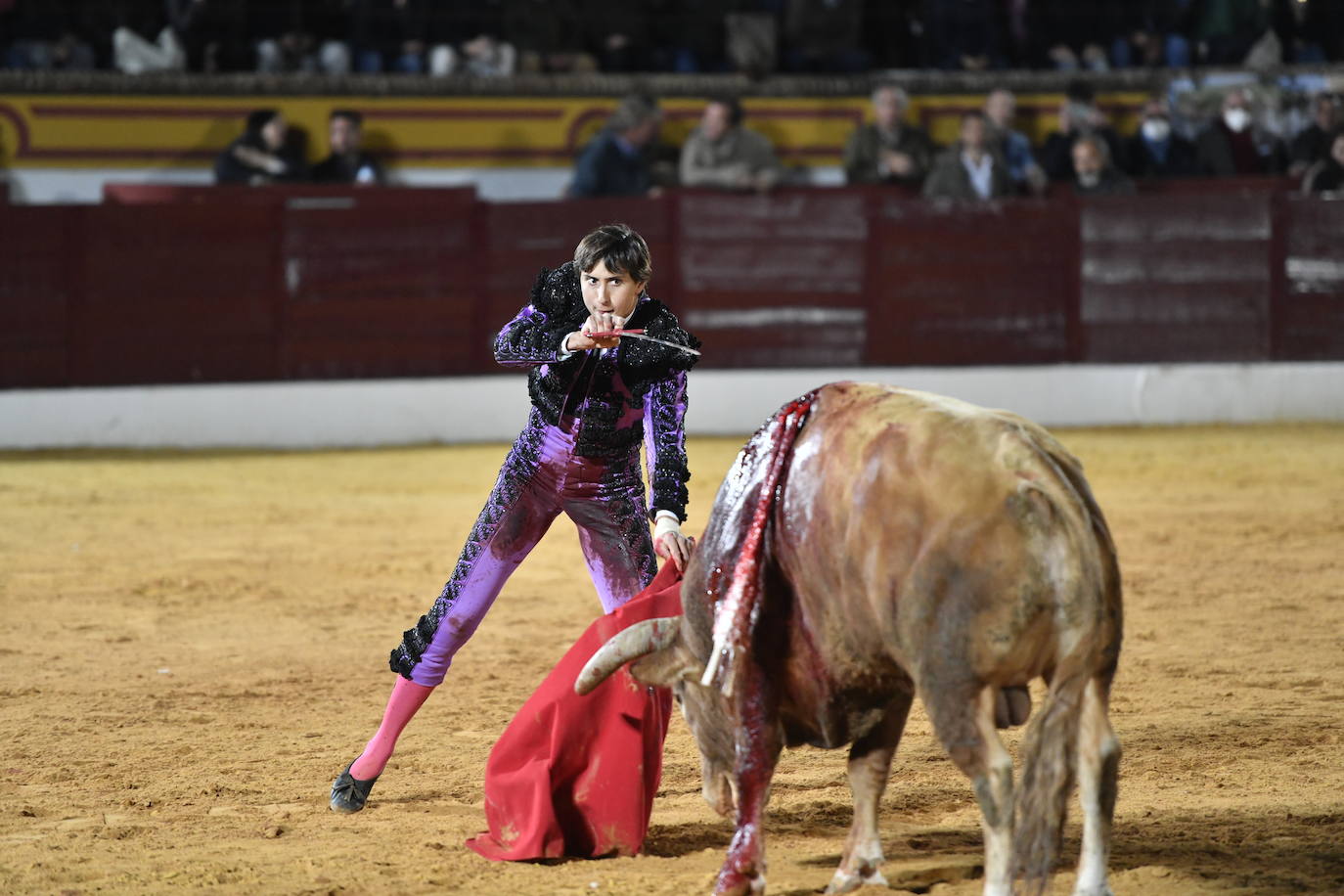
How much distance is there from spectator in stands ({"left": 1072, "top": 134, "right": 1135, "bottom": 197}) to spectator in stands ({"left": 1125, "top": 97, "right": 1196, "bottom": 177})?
0.36m

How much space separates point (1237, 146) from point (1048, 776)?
10.9 m

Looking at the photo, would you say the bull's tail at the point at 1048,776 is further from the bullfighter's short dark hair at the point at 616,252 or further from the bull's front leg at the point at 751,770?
the bullfighter's short dark hair at the point at 616,252

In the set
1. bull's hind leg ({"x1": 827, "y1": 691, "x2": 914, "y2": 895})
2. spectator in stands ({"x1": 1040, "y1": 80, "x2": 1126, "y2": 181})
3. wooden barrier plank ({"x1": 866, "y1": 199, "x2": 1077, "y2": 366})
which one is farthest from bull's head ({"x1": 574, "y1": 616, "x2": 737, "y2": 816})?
spectator in stands ({"x1": 1040, "y1": 80, "x2": 1126, "y2": 181})

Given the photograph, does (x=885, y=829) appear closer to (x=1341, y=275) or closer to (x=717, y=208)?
(x=717, y=208)

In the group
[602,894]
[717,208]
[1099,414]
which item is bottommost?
[1099,414]

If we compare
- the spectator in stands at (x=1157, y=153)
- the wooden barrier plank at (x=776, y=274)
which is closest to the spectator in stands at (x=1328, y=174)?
the spectator in stands at (x=1157, y=153)

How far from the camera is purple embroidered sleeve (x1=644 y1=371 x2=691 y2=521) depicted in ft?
12.3

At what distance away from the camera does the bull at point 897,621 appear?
2.86m

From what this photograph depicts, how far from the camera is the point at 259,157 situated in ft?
38.8

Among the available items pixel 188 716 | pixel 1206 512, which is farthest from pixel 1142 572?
pixel 188 716

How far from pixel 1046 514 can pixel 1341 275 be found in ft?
33.8

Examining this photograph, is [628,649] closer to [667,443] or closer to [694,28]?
[667,443]

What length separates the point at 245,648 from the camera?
5.80 meters

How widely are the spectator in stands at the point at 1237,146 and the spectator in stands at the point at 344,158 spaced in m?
6.31
